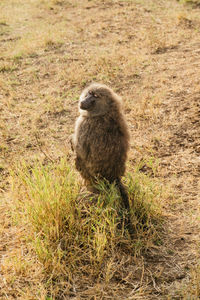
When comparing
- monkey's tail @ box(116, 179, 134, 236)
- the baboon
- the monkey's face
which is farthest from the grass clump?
the monkey's face

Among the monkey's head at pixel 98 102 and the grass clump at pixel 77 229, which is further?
the monkey's head at pixel 98 102

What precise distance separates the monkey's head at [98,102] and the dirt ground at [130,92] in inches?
35.0

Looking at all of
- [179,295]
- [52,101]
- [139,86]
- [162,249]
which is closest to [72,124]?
[52,101]

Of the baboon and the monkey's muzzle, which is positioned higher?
the monkey's muzzle

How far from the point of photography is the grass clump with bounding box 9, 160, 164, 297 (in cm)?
255

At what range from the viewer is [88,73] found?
21.5ft

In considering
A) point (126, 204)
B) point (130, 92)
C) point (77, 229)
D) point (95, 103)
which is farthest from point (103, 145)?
point (130, 92)

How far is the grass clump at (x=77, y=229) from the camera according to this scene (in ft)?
8.37

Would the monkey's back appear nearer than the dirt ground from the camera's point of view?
No

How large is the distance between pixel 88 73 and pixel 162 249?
4448 mm

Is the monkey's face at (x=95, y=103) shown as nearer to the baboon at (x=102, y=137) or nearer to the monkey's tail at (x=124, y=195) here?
the baboon at (x=102, y=137)

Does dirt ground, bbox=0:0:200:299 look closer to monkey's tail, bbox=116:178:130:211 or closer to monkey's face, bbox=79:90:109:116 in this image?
monkey's tail, bbox=116:178:130:211

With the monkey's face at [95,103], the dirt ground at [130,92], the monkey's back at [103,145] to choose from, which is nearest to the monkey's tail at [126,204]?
the monkey's back at [103,145]

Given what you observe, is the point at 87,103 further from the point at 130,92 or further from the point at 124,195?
the point at 130,92
